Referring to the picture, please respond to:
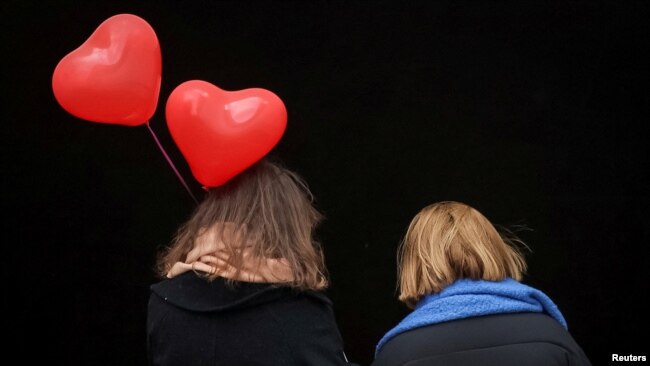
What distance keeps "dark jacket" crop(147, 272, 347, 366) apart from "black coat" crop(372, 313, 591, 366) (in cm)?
19

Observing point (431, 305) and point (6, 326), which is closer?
point (431, 305)

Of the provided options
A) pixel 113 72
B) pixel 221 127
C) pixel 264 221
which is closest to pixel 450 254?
pixel 264 221

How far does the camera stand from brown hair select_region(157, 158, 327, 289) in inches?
65.8

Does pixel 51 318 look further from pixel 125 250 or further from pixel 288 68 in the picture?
pixel 288 68

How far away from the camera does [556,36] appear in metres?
3.24

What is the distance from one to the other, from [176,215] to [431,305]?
6.15ft

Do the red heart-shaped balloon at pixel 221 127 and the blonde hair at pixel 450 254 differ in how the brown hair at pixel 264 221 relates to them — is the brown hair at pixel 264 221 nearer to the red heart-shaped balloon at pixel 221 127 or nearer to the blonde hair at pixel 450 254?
the red heart-shaped balloon at pixel 221 127

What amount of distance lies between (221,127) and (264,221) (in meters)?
0.24

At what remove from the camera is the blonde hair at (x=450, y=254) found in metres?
1.69

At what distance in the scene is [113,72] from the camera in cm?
191

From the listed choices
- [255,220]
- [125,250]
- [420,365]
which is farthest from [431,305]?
[125,250]

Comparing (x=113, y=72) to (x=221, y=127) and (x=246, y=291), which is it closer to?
(x=221, y=127)

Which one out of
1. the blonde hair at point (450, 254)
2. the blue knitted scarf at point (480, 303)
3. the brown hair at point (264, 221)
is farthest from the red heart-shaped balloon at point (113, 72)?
the blue knitted scarf at point (480, 303)

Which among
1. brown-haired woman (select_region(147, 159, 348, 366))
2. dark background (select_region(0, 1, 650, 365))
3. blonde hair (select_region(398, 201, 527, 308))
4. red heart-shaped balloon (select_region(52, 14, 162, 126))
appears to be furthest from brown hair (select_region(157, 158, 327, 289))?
dark background (select_region(0, 1, 650, 365))
